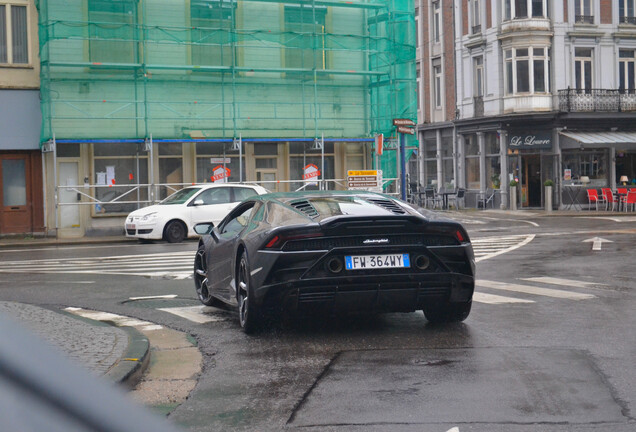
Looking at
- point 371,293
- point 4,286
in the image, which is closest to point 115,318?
point 371,293

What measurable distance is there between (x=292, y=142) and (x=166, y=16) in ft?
20.5

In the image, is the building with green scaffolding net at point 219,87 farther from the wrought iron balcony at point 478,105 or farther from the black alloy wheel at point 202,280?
the black alloy wheel at point 202,280

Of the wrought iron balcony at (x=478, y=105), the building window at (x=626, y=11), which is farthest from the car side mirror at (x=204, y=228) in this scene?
the building window at (x=626, y=11)

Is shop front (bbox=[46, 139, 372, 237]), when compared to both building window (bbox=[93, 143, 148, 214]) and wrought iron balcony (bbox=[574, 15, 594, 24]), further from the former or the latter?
wrought iron balcony (bbox=[574, 15, 594, 24])

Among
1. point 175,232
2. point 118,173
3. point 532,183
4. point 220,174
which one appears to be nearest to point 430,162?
point 532,183

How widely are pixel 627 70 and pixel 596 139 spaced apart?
16.5 ft

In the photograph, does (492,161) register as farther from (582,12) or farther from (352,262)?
(352,262)

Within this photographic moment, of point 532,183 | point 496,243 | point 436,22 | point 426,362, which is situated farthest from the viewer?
point 436,22

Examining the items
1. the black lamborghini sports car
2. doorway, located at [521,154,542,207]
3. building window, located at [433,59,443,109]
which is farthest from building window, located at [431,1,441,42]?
the black lamborghini sports car

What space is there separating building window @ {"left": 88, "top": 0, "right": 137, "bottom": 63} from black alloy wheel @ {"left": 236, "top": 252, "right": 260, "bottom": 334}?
77.1 ft

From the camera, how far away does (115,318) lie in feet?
32.7

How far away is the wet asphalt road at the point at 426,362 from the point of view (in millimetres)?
5168

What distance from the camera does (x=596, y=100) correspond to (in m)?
42.9

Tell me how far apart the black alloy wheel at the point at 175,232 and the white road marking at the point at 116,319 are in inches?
556
